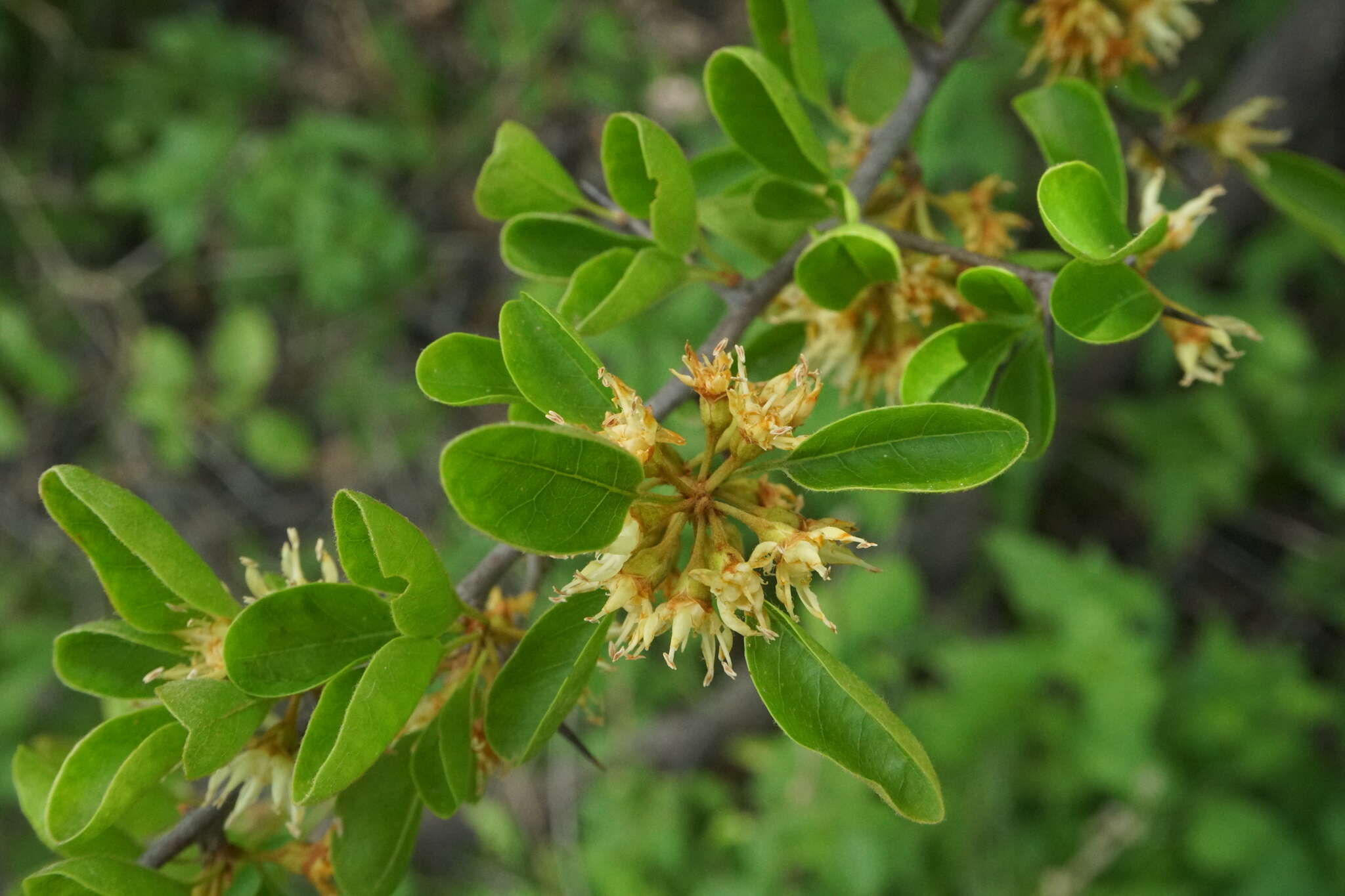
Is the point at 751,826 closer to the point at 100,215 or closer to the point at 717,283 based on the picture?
the point at 717,283

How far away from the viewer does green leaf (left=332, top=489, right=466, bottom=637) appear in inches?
27.7

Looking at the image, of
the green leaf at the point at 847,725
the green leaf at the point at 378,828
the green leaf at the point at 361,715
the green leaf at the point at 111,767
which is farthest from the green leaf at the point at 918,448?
the green leaf at the point at 111,767

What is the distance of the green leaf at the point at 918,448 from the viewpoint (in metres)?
Result: 0.69

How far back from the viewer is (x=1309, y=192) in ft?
3.87

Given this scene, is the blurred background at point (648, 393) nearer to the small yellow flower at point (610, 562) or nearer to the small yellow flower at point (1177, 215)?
the small yellow flower at point (1177, 215)

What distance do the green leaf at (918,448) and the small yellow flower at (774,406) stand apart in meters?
0.03

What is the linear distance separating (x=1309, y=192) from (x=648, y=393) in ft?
5.31

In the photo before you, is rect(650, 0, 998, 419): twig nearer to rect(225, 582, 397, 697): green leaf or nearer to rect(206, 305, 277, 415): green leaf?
rect(225, 582, 397, 697): green leaf

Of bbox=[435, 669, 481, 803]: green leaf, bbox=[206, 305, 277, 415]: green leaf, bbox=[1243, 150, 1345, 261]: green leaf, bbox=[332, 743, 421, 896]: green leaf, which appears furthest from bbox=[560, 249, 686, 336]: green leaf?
bbox=[206, 305, 277, 415]: green leaf

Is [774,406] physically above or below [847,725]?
above

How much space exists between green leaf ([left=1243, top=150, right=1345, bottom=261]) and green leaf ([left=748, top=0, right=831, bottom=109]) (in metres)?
0.58

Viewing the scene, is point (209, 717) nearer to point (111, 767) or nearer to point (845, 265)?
point (111, 767)

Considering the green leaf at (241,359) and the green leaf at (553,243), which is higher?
the green leaf at (553,243)

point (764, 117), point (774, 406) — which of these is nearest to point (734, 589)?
point (774, 406)
